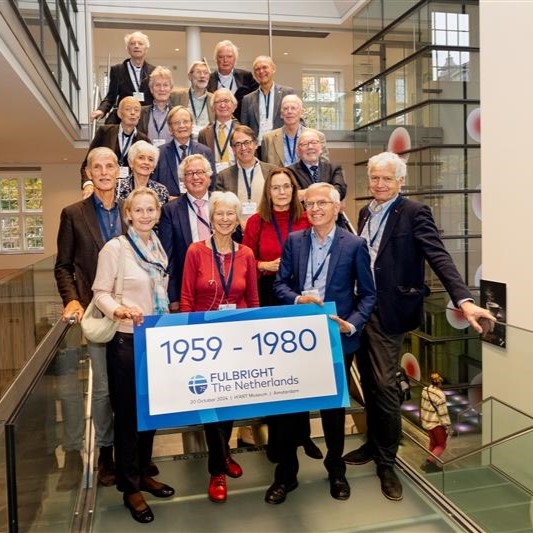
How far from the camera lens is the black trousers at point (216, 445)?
2.96 meters

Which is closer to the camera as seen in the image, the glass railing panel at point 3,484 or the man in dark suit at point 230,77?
the glass railing panel at point 3,484

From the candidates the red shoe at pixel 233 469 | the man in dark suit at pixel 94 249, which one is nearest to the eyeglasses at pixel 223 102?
the man in dark suit at pixel 94 249

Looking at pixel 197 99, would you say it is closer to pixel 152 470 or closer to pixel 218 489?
pixel 152 470

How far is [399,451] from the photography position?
11.7 feet

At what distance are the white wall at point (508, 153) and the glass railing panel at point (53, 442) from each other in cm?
308

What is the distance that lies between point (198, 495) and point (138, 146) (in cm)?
205

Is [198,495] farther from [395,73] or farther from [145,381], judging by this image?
[395,73]

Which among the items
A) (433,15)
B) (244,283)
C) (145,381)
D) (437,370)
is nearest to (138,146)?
(244,283)

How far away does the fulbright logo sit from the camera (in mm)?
2732

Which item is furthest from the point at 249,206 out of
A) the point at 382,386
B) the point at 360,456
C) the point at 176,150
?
the point at 360,456

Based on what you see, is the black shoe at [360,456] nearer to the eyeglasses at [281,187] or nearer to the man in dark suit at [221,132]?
the eyeglasses at [281,187]

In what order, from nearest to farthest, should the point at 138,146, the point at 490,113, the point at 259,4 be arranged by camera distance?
the point at 138,146, the point at 490,113, the point at 259,4


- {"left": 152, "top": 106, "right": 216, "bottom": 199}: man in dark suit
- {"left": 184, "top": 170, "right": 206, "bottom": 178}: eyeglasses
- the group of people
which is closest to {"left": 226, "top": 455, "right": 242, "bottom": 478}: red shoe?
Result: the group of people

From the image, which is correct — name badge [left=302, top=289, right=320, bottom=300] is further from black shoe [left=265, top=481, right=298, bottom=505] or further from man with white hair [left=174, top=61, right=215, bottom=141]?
man with white hair [left=174, top=61, right=215, bottom=141]
